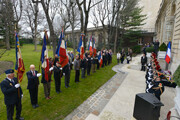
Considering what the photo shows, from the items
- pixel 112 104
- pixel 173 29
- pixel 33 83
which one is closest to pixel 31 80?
pixel 33 83

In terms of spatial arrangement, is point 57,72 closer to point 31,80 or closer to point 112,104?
point 31,80

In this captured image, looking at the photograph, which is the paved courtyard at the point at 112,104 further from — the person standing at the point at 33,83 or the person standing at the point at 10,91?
the person standing at the point at 10,91

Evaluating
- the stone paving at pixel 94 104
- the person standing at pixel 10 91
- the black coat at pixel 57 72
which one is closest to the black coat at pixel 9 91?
the person standing at pixel 10 91

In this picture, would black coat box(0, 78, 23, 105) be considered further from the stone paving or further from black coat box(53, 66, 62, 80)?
black coat box(53, 66, 62, 80)

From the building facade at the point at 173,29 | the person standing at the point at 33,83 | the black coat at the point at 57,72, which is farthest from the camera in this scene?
the building facade at the point at 173,29

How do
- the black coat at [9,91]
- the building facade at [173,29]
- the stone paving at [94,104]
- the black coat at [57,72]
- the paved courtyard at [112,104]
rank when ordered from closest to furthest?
the black coat at [9,91]
the paved courtyard at [112,104]
the stone paving at [94,104]
the black coat at [57,72]
the building facade at [173,29]

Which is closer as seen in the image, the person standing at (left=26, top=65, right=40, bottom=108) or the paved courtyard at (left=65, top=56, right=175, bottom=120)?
the paved courtyard at (left=65, top=56, right=175, bottom=120)

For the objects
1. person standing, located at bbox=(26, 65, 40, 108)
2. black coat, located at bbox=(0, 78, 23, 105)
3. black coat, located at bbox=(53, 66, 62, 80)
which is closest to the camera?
black coat, located at bbox=(0, 78, 23, 105)

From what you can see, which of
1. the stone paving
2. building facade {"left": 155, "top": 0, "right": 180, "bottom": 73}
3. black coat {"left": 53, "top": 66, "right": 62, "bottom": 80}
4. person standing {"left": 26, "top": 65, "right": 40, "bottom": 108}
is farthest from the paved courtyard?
building facade {"left": 155, "top": 0, "right": 180, "bottom": 73}

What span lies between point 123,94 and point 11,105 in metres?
5.23

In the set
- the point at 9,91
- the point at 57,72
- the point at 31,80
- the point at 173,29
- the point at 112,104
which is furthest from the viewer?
the point at 173,29

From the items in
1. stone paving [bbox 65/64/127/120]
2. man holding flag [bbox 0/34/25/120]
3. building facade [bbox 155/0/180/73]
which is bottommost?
stone paving [bbox 65/64/127/120]

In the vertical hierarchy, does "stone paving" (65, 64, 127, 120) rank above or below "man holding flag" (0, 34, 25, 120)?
below

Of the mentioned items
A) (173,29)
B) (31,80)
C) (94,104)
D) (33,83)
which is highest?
(173,29)
